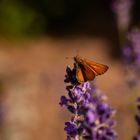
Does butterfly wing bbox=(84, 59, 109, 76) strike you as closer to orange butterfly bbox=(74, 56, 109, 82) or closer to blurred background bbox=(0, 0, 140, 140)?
orange butterfly bbox=(74, 56, 109, 82)

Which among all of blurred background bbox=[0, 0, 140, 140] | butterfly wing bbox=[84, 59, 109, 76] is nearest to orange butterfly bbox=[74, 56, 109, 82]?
butterfly wing bbox=[84, 59, 109, 76]

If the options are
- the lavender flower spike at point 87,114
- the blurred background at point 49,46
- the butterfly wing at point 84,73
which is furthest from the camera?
the blurred background at point 49,46

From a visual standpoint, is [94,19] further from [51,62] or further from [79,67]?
[79,67]

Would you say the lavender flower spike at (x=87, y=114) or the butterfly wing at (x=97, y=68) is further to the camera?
the butterfly wing at (x=97, y=68)

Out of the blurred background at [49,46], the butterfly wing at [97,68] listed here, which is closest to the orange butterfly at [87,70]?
the butterfly wing at [97,68]

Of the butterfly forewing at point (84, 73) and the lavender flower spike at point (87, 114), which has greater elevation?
the butterfly forewing at point (84, 73)

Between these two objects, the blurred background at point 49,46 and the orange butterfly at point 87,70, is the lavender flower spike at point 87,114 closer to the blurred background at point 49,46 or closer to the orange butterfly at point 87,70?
the orange butterfly at point 87,70

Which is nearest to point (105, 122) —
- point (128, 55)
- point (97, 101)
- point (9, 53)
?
point (97, 101)
